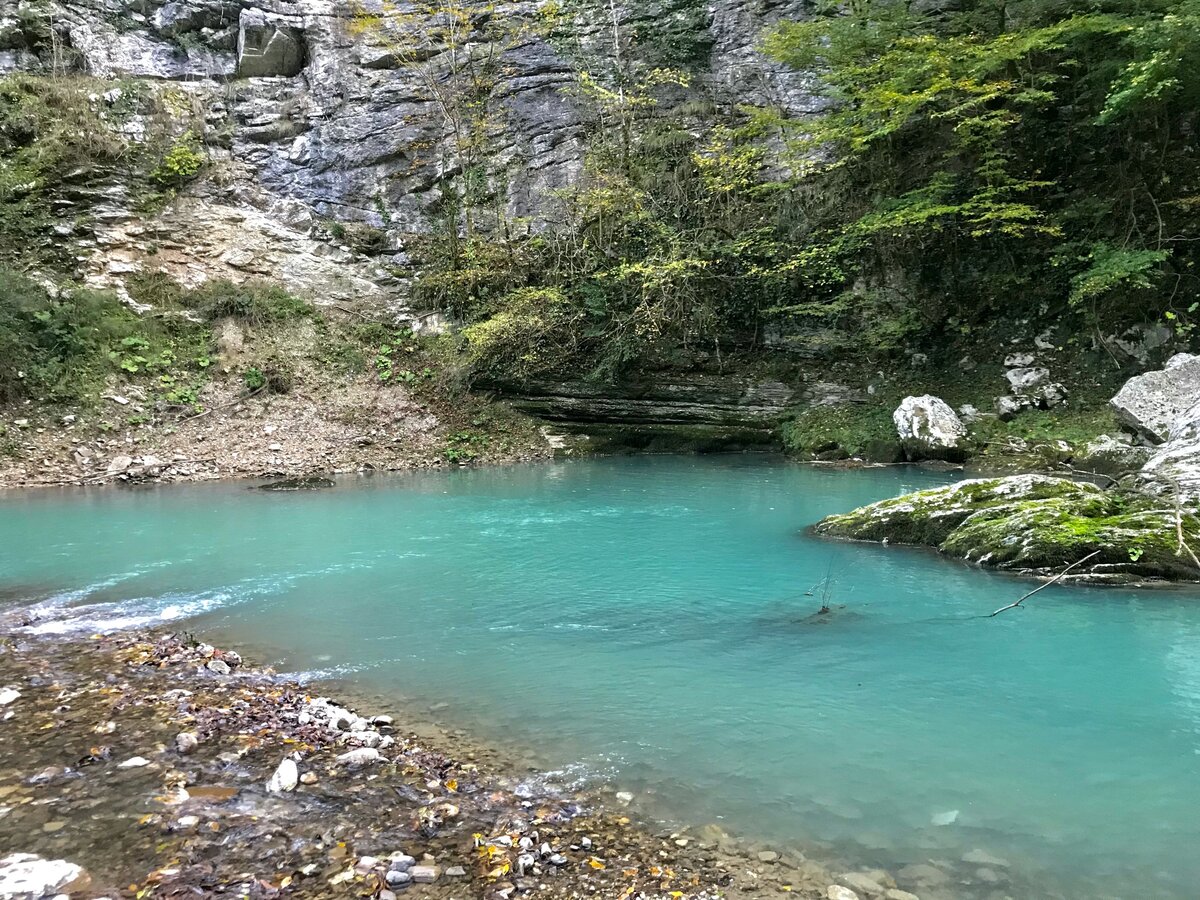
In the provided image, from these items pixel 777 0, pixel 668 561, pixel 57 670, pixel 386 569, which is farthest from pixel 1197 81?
pixel 57 670

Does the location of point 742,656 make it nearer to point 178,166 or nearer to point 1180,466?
point 1180,466

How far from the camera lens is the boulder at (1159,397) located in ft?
37.3

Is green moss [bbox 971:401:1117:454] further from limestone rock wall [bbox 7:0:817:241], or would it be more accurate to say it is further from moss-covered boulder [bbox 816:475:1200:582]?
limestone rock wall [bbox 7:0:817:241]

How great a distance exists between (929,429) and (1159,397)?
3.98 metres

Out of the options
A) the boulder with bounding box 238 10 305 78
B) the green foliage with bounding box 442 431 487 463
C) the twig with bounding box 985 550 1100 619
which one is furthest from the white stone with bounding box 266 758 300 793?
the boulder with bounding box 238 10 305 78

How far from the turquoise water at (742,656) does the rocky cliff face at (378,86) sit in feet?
44.8

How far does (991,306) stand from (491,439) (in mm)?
12339

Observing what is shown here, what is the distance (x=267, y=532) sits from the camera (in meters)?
9.98

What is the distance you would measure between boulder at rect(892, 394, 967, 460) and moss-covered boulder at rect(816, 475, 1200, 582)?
20.3 ft

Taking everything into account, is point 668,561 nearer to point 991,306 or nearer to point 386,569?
point 386,569

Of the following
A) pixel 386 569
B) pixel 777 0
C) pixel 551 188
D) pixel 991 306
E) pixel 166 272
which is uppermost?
pixel 777 0

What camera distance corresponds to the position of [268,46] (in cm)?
2364

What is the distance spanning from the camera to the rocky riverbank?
106 inches

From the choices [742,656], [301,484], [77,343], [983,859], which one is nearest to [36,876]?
[983,859]
